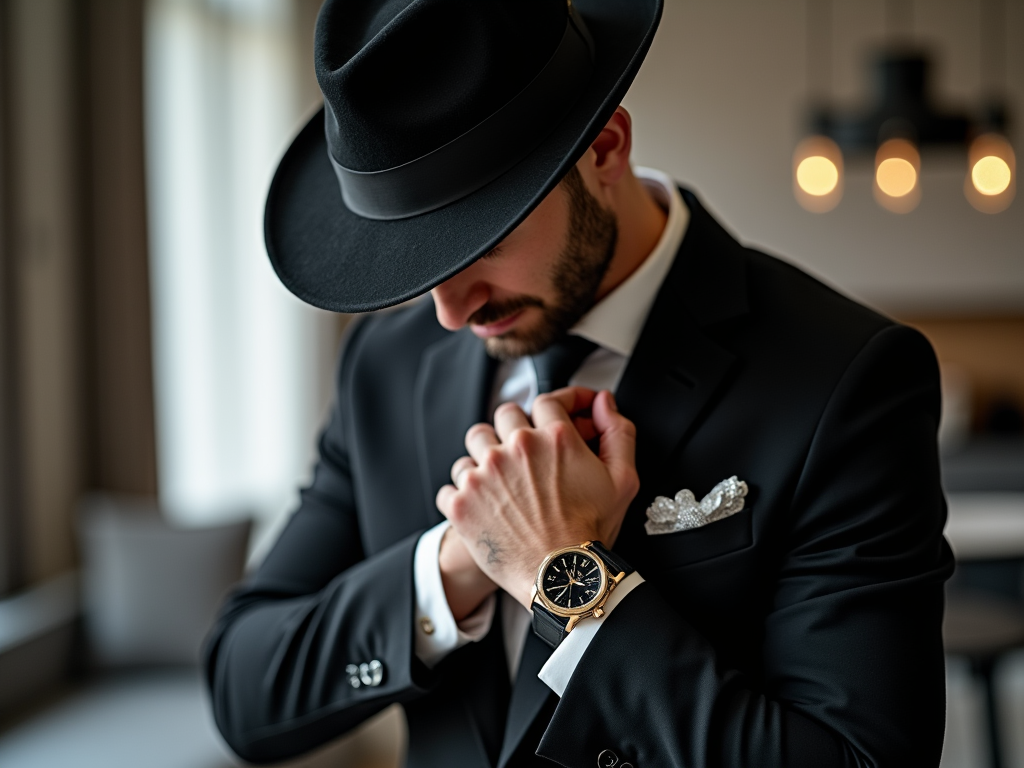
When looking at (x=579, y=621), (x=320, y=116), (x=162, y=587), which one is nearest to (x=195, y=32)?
(x=162, y=587)

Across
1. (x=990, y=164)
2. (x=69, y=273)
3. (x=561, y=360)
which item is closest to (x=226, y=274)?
(x=69, y=273)

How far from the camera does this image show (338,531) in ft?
4.33

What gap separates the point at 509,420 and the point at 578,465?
4.2 inches

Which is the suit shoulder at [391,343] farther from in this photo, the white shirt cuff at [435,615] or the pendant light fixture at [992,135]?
the pendant light fixture at [992,135]

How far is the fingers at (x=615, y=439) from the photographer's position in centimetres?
104

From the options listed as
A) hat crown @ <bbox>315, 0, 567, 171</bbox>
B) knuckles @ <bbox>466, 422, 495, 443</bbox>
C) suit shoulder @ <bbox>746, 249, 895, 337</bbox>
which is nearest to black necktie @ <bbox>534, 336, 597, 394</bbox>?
knuckles @ <bbox>466, 422, 495, 443</bbox>

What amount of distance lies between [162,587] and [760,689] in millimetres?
2755

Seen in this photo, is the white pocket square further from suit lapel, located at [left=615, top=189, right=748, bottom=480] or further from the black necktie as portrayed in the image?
the black necktie

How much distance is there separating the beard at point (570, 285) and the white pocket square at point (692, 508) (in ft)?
0.74

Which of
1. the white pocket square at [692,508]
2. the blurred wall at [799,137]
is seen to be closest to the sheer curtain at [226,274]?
the blurred wall at [799,137]

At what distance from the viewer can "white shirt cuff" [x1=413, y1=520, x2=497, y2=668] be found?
1105mm

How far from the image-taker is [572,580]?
971mm

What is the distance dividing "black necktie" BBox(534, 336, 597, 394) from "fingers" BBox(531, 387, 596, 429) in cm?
3

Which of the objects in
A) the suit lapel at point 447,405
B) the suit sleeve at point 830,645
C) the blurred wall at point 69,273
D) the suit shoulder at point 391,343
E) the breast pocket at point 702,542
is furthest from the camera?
the blurred wall at point 69,273
